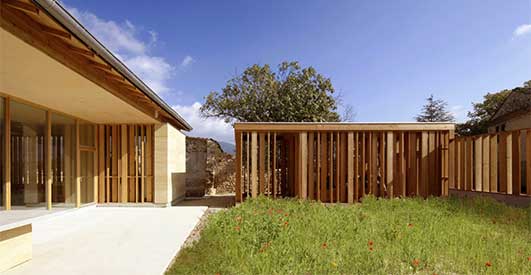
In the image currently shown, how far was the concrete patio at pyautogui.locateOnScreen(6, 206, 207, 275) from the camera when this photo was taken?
3.77m

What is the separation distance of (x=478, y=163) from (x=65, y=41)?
9.74 metres

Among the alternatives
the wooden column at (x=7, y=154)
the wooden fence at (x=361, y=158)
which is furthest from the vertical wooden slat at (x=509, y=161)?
the wooden column at (x=7, y=154)

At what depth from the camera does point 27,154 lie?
5.88 metres

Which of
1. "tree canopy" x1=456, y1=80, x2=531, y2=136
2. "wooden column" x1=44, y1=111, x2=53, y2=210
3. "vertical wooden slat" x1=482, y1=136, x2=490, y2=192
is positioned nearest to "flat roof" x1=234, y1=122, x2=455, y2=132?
"vertical wooden slat" x1=482, y1=136, x2=490, y2=192

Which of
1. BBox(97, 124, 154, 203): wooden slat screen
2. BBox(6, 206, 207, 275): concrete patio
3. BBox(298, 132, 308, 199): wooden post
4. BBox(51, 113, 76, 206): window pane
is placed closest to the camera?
BBox(6, 206, 207, 275): concrete patio

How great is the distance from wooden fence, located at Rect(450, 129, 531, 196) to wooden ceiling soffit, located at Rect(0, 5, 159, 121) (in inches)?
355

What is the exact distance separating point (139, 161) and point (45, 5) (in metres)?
6.86

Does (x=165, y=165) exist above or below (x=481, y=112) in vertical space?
below

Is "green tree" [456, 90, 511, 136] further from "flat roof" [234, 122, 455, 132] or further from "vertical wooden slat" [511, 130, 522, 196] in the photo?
"flat roof" [234, 122, 455, 132]

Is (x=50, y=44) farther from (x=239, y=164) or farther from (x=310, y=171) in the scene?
(x=310, y=171)

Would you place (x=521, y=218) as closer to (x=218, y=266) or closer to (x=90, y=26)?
(x=218, y=266)

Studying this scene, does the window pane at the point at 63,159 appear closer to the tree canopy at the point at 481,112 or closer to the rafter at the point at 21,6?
the rafter at the point at 21,6

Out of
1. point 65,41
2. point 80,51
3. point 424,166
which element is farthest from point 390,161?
point 65,41

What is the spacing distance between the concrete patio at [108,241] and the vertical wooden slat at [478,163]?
779cm
